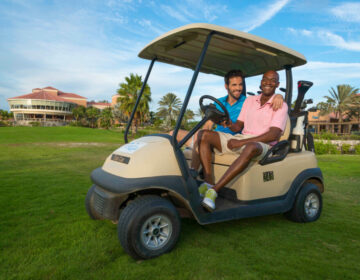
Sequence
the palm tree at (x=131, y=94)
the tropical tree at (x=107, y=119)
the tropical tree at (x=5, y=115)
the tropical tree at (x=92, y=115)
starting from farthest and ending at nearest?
the tropical tree at (x=92, y=115) → the tropical tree at (x=5, y=115) → the tropical tree at (x=107, y=119) → the palm tree at (x=131, y=94)

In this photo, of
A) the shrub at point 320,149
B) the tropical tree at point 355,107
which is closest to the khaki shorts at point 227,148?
the shrub at point 320,149

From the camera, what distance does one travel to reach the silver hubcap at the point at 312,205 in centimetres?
340

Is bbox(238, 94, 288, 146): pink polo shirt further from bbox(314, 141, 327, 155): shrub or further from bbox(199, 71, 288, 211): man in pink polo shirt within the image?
bbox(314, 141, 327, 155): shrub

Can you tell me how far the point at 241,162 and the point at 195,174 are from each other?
511 mm

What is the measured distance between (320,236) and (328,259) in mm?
556

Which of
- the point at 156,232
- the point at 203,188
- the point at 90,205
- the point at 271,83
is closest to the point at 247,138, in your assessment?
the point at 271,83

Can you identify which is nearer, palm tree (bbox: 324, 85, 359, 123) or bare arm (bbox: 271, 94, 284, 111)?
bare arm (bbox: 271, 94, 284, 111)

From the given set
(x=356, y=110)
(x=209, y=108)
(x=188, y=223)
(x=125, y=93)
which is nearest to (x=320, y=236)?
(x=188, y=223)

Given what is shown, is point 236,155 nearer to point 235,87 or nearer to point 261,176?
point 261,176

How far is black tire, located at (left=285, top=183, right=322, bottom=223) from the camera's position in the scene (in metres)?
3.30

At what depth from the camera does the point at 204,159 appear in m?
3.02

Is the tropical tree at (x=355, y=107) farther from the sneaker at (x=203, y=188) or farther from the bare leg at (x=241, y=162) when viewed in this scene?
the sneaker at (x=203, y=188)

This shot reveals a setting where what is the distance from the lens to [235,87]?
3686 millimetres

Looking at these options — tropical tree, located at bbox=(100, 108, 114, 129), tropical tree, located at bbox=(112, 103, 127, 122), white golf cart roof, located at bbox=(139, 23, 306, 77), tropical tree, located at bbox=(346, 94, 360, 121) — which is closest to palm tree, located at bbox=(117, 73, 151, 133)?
tropical tree, located at bbox=(100, 108, 114, 129)
